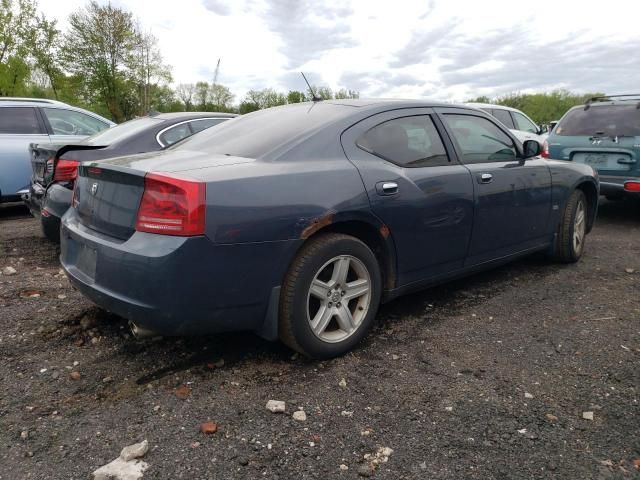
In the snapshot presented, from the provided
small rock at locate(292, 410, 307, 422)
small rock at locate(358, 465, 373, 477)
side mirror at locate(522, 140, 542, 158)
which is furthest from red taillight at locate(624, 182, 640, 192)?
small rock at locate(358, 465, 373, 477)

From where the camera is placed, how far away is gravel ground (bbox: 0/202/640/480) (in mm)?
2113

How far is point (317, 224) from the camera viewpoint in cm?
274

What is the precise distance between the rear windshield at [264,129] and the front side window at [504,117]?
8.20m

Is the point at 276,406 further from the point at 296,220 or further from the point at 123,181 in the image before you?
the point at 123,181

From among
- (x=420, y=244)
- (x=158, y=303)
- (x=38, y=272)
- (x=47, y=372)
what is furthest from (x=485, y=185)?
(x=38, y=272)

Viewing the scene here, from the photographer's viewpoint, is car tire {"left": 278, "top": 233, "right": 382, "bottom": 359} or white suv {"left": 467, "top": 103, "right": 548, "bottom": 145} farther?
white suv {"left": 467, "top": 103, "right": 548, "bottom": 145}

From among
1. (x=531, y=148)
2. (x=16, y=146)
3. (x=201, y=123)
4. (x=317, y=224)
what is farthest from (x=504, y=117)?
(x=317, y=224)

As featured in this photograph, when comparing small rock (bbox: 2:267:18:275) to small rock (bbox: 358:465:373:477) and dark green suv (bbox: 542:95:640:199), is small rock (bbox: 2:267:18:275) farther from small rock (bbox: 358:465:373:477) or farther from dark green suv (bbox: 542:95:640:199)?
dark green suv (bbox: 542:95:640:199)

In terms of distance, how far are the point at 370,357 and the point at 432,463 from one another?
0.95 m

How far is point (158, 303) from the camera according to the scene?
7.97 feet

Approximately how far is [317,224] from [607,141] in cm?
574

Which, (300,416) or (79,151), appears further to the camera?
(79,151)

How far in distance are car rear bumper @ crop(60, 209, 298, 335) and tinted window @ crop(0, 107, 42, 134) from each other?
5.44 metres

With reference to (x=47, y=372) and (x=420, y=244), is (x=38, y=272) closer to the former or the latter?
(x=47, y=372)
